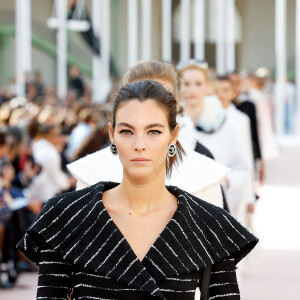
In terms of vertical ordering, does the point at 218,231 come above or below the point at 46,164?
above

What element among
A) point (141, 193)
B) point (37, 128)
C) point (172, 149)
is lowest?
point (37, 128)

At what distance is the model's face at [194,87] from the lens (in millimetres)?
7758

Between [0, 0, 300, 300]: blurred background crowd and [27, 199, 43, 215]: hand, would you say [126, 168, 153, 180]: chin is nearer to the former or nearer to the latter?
[0, 0, 300, 300]: blurred background crowd

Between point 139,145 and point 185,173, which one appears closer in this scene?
point 139,145

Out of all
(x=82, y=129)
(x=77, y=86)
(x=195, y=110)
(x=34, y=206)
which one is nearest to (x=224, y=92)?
(x=34, y=206)

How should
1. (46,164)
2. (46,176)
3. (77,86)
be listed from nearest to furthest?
(46,176)
(46,164)
(77,86)

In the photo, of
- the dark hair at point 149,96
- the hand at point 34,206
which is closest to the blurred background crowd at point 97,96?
the hand at point 34,206

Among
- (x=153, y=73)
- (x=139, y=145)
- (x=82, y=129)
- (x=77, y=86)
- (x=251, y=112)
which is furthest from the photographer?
(x=77, y=86)

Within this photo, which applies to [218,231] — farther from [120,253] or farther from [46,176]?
[46,176]

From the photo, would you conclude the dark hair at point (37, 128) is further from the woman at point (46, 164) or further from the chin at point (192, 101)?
the chin at point (192, 101)

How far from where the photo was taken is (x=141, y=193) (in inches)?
143

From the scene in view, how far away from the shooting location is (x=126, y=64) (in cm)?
3931

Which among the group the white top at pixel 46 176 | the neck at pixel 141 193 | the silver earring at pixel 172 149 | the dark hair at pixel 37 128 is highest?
the silver earring at pixel 172 149

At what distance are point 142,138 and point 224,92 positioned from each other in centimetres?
790
